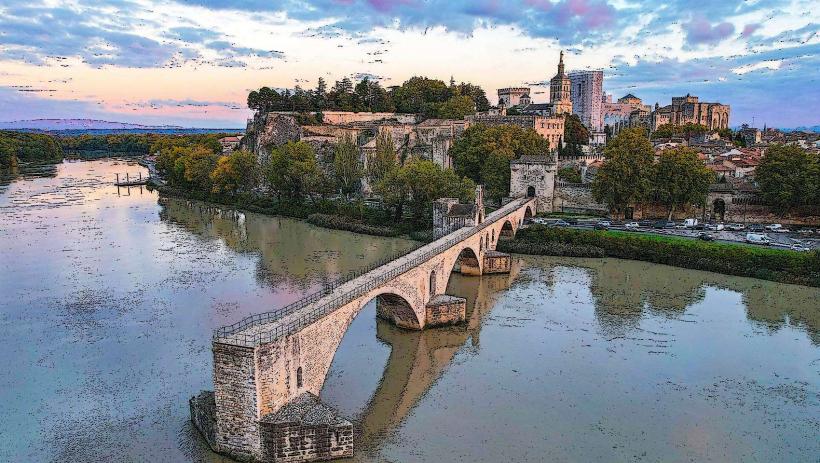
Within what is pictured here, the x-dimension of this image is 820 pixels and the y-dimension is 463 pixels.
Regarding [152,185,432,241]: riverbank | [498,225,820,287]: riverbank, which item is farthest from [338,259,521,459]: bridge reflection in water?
[152,185,432,241]: riverbank

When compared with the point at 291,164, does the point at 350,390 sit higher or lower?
lower

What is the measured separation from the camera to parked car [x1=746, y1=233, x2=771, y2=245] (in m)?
28.1

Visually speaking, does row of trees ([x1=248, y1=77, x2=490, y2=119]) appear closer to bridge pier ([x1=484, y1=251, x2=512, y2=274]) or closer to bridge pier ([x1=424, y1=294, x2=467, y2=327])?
bridge pier ([x1=484, y1=251, x2=512, y2=274])

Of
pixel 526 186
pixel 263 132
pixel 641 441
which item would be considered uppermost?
pixel 263 132

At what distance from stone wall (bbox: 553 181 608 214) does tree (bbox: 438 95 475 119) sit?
18605 mm

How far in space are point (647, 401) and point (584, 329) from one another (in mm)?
5061

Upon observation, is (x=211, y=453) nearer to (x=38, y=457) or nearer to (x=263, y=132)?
(x=38, y=457)

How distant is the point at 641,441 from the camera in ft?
40.6

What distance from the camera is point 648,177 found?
35.1 meters

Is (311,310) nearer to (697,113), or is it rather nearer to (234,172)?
(234,172)

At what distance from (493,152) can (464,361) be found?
26.9 metres

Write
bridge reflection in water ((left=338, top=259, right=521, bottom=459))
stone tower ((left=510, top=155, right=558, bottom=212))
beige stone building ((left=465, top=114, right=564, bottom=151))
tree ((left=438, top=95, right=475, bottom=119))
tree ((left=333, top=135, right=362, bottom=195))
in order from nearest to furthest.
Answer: bridge reflection in water ((left=338, top=259, right=521, bottom=459)) < stone tower ((left=510, top=155, right=558, bottom=212)) < tree ((left=333, top=135, right=362, bottom=195)) < beige stone building ((left=465, top=114, right=564, bottom=151)) < tree ((left=438, top=95, right=475, bottom=119))

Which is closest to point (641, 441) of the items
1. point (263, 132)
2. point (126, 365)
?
point (126, 365)

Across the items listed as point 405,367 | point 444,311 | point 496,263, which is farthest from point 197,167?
point 405,367
